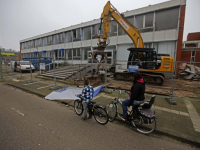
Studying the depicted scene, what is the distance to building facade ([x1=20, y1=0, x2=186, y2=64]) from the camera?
40.4ft

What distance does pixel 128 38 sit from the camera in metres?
15.1

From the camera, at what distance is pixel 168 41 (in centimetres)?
1274

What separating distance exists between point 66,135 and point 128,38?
14.8 meters

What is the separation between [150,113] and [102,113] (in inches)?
57.9

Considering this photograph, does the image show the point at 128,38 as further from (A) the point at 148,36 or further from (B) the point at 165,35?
(B) the point at 165,35

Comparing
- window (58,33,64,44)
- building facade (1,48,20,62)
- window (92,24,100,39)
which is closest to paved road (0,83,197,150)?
window (92,24,100,39)

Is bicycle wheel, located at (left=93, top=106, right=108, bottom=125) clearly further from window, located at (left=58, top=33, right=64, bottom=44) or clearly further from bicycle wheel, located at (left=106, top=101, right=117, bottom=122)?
window, located at (left=58, top=33, right=64, bottom=44)

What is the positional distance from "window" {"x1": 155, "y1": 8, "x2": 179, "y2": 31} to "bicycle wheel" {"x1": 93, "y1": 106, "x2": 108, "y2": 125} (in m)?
13.8

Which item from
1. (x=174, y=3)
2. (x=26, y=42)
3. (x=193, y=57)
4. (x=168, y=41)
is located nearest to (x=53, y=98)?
(x=168, y=41)

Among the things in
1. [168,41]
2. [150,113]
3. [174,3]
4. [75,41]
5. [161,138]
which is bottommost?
[161,138]

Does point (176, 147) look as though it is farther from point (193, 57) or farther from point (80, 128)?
point (193, 57)

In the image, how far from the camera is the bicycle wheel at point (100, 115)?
140 inches

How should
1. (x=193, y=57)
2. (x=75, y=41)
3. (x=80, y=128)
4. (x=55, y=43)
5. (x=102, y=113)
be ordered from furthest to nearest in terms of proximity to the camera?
(x=55, y=43) < (x=75, y=41) < (x=193, y=57) < (x=102, y=113) < (x=80, y=128)

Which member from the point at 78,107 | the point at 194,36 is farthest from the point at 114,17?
the point at 194,36
